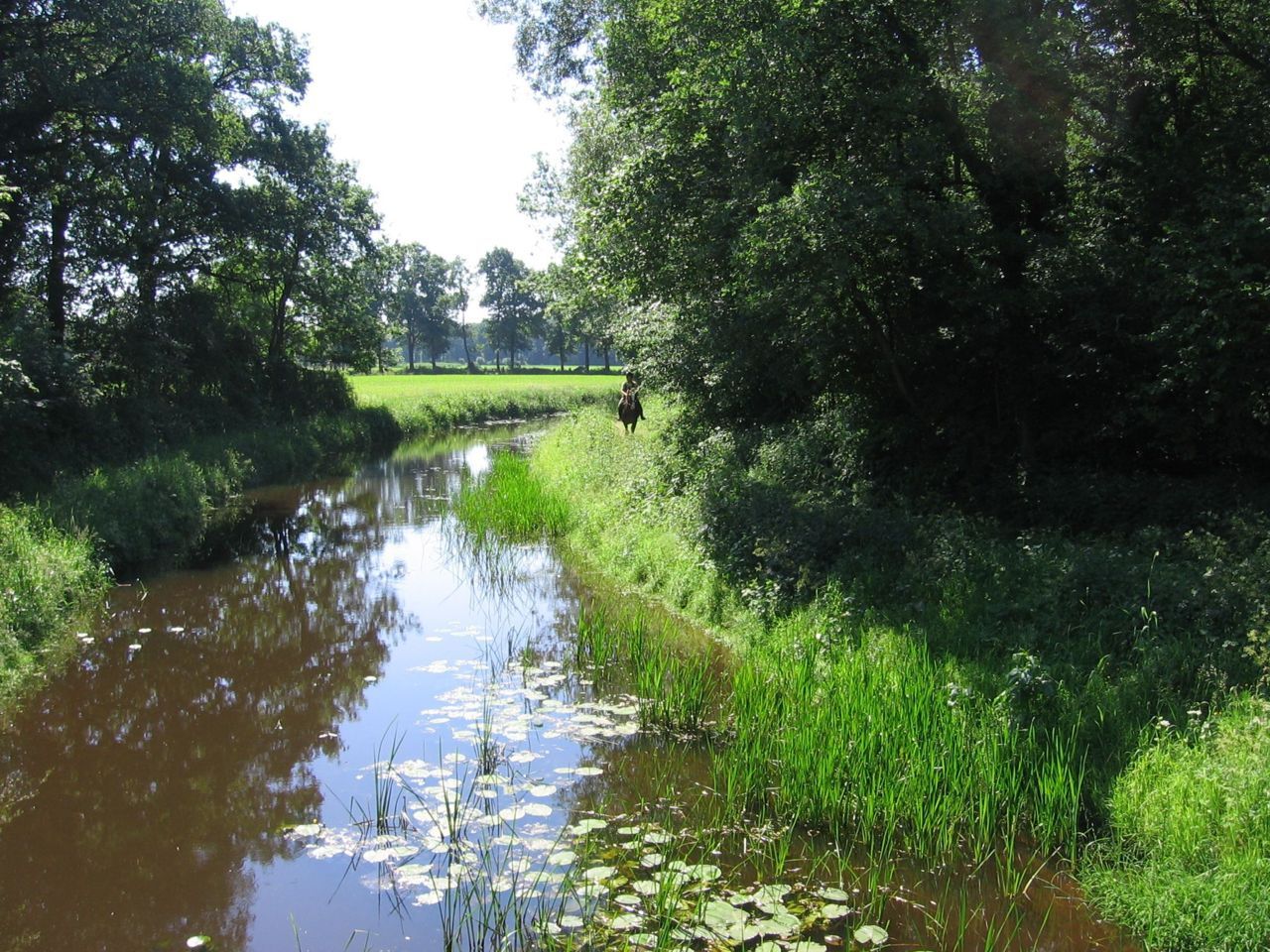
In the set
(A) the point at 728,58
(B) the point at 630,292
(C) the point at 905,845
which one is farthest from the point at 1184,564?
(B) the point at 630,292

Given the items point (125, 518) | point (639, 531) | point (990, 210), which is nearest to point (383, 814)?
point (639, 531)

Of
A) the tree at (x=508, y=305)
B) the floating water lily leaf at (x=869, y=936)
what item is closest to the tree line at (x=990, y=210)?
the floating water lily leaf at (x=869, y=936)

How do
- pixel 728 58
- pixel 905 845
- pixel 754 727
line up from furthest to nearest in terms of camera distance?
pixel 728 58 < pixel 754 727 < pixel 905 845

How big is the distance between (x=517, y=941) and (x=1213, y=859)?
387 cm

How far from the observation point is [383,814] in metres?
6.17

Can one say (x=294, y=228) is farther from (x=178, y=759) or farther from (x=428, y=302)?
(x=428, y=302)

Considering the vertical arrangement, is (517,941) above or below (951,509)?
below

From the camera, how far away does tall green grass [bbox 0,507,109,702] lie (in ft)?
29.8

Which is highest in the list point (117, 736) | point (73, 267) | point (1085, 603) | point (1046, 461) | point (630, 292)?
point (73, 267)

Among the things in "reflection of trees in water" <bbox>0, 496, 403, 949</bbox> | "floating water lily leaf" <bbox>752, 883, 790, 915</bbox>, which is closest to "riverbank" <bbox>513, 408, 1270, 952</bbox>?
"floating water lily leaf" <bbox>752, 883, 790, 915</bbox>

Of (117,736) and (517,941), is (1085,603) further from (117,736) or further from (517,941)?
(117,736)

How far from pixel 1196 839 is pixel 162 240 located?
2664cm

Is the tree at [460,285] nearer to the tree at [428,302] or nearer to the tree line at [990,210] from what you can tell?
the tree at [428,302]

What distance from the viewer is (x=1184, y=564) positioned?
7.80m
